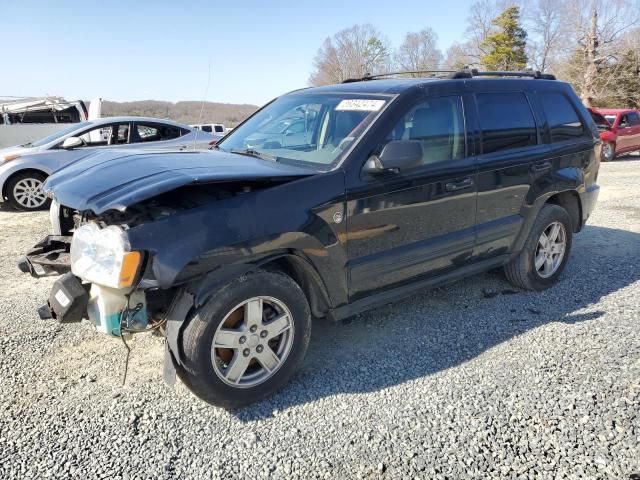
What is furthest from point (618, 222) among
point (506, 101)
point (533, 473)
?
point (533, 473)

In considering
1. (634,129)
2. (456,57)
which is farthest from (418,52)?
(634,129)

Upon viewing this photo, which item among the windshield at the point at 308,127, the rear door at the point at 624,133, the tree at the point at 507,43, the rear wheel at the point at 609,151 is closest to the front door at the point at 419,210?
the windshield at the point at 308,127

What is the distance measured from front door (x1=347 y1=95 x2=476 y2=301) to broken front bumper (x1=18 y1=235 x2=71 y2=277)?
70.0 inches

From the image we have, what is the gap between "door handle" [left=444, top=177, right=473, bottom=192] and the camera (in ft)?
12.2

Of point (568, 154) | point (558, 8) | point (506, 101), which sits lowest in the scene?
point (568, 154)

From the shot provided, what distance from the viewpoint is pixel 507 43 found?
47.9 metres

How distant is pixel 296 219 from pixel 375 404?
1.20m

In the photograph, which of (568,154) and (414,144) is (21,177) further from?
(568,154)

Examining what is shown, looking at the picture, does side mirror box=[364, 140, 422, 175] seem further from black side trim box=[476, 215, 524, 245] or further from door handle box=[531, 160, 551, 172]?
door handle box=[531, 160, 551, 172]

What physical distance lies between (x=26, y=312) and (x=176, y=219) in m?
2.46

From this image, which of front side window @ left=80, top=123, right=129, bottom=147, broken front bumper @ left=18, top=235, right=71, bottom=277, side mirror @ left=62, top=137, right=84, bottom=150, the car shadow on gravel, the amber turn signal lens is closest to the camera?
the amber turn signal lens

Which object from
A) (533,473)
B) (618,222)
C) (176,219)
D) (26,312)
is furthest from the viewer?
(618,222)

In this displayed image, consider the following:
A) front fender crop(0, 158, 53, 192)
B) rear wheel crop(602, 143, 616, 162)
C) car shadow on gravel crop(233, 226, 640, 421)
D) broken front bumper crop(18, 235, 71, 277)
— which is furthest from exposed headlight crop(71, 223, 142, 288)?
rear wheel crop(602, 143, 616, 162)

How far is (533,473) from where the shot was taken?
2.43 meters
